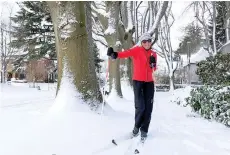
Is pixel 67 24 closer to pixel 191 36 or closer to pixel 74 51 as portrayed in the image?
pixel 74 51

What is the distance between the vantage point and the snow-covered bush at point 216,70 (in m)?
13.4

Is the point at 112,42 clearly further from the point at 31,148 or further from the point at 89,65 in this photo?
the point at 31,148

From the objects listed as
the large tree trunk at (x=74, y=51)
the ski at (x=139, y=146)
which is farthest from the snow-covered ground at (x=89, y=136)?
the large tree trunk at (x=74, y=51)

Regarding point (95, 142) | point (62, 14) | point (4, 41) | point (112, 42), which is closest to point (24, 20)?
point (4, 41)

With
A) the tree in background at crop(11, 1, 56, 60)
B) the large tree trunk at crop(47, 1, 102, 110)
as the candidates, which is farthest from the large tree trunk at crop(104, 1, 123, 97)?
the tree in background at crop(11, 1, 56, 60)

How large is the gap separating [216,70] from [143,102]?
8368mm

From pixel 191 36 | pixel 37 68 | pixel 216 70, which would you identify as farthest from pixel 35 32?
pixel 216 70

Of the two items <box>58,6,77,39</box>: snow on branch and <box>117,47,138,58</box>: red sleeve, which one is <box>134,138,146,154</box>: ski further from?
<box>58,6,77,39</box>: snow on branch

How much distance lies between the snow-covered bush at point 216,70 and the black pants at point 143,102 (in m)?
7.64

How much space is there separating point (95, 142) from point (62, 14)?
3.58m

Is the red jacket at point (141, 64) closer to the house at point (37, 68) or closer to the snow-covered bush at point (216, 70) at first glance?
the snow-covered bush at point (216, 70)

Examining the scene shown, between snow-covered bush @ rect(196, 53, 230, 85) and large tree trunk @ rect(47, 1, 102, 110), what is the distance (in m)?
7.12

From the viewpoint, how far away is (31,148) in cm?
491

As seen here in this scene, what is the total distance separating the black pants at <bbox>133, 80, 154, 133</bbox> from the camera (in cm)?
621
